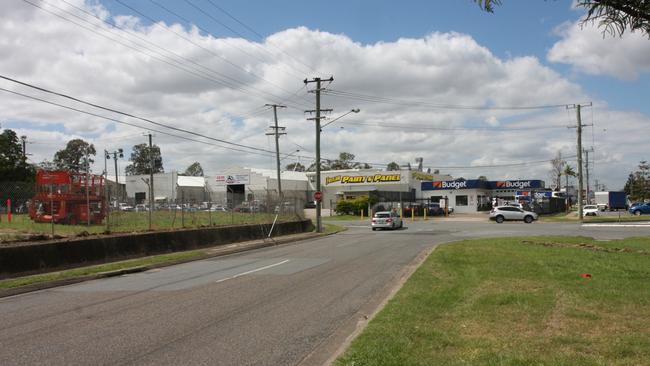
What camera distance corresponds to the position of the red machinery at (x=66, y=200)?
27031 mm

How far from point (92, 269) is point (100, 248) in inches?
89.4

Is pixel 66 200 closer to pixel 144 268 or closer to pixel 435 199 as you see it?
pixel 144 268

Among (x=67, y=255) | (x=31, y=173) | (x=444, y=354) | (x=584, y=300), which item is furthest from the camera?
(x=31, y=173)

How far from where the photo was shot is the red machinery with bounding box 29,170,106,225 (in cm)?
2703

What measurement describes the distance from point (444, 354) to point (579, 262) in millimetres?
9343

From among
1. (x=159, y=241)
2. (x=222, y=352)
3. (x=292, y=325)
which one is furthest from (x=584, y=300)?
(x=159, y=241)

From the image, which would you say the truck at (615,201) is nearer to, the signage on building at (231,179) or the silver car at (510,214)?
the silver car at (510,214)

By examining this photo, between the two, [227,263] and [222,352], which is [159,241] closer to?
[227,263]

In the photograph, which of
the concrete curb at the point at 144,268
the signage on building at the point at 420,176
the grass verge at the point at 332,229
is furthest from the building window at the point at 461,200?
the concrete curb at the point at 144,268

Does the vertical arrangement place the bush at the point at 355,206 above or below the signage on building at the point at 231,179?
below

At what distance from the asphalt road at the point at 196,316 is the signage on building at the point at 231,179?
205ft

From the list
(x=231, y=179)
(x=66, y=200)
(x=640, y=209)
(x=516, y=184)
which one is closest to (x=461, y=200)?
(x=516, y=184)

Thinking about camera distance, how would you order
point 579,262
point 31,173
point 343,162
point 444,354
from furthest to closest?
point 343,162
point 31,173
point 579,262
point 444,354

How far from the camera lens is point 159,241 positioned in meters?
20.8
